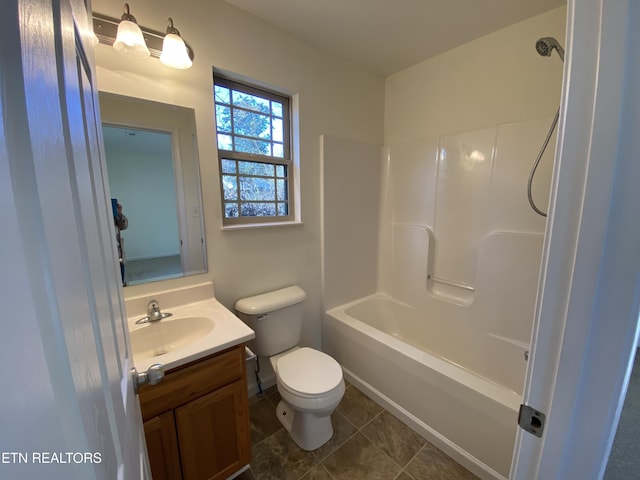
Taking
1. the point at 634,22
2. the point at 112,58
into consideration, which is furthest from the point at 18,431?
the point at 112,58

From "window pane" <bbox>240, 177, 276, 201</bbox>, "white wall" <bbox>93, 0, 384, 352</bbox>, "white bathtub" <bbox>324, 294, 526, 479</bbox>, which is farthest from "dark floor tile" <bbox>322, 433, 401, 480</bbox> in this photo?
"window pane" <bbox>240, 177, 276, 201</bbox>

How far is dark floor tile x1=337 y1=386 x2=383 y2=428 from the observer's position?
5.72 feet

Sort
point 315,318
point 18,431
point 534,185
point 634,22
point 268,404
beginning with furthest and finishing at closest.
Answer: point 315,318 < point 268,404 < point 534,185 < point 634,22 < point 18,431

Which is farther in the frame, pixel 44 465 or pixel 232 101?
pixel 232 101

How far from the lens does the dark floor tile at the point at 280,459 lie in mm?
1399

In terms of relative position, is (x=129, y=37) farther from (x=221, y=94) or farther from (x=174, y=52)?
(x=221, y=94)

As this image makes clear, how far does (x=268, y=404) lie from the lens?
1860 millimetres

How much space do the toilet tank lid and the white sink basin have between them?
0.30 metres

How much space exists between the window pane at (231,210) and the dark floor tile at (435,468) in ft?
5.81

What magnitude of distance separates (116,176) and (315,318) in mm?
1623

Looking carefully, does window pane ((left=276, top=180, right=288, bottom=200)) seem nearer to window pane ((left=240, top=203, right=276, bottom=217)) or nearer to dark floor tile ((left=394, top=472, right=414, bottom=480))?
window pane ((left=240, top=203, right=276, bottom=217))

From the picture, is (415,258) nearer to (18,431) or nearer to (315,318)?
(315,318)

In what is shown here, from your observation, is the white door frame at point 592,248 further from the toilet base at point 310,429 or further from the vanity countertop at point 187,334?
the toilet base at point 310,429

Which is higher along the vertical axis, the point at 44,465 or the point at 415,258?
the point at 44,465
